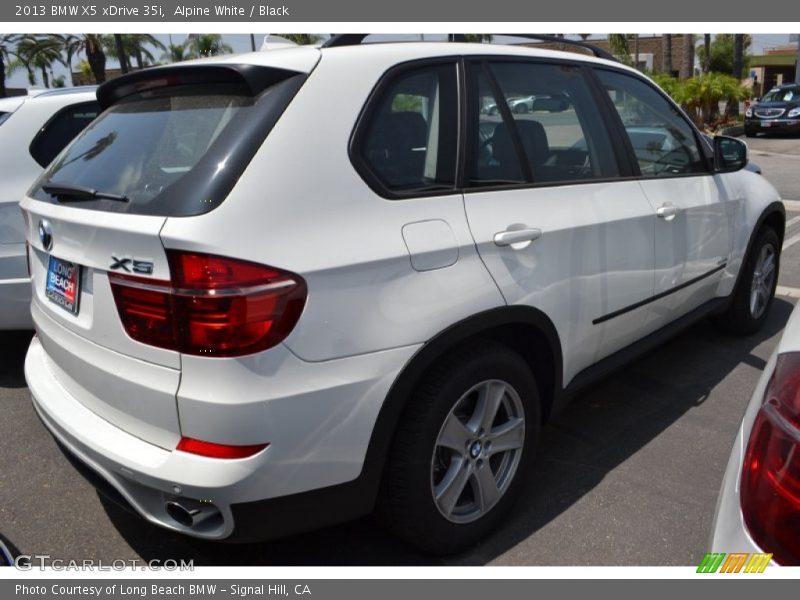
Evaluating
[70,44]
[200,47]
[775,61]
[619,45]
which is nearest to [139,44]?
[70,44]

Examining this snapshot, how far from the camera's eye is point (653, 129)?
3.65 metres

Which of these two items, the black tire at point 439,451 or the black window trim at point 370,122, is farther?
the black tire at point 439,451

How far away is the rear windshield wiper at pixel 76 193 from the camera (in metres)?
2.22

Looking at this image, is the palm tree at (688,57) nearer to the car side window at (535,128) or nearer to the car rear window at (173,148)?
the car side window at (535,128)

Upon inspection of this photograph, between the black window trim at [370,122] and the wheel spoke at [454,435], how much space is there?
0.77 metres

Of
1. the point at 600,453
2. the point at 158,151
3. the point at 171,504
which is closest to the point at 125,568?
the point at 171,504

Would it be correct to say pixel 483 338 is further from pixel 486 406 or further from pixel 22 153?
pixel 22 153

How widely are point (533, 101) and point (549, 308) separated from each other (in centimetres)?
94

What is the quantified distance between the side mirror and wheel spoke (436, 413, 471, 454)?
245 cm

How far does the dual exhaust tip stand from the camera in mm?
2051

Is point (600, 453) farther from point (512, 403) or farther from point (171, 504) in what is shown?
point (171, 504)

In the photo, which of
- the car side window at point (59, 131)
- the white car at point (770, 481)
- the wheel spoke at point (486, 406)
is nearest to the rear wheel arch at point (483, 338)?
the wheel spoke at point (486, 406)

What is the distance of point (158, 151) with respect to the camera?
2.26 meters

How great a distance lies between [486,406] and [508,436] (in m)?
0.21
